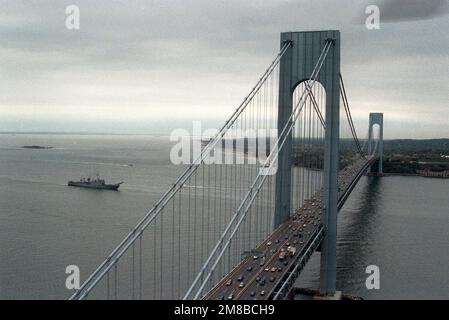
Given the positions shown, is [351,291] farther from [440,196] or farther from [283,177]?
[440,196]

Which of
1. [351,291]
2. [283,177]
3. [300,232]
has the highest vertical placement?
[283,177]

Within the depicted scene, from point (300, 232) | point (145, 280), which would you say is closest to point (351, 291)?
point (300, 232)

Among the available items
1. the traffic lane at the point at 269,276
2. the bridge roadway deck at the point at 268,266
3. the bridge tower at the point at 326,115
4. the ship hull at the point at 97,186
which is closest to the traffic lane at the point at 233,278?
the bridge roadway deck at the point at 268,266

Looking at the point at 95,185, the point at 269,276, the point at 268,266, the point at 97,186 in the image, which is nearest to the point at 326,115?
the point at 268,266

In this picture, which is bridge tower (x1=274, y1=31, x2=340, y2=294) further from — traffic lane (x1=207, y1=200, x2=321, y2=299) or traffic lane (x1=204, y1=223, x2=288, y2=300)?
traffic lane (x1=204, y1=223, x2=288, y2=300)
